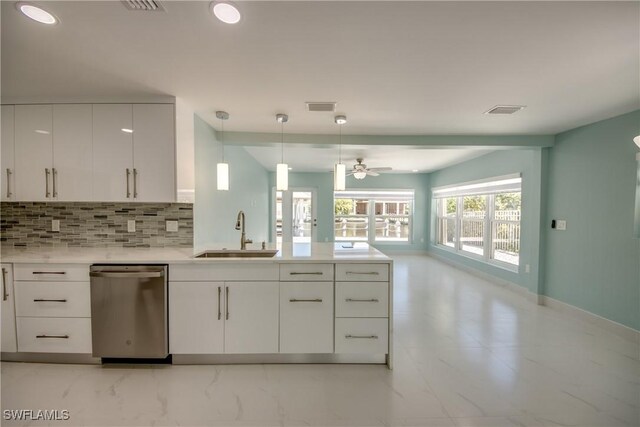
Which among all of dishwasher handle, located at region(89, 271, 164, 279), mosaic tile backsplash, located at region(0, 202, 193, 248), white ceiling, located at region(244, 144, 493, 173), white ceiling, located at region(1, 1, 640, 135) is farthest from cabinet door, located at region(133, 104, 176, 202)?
white ceiling, located at region(244, 144, 493, 173)

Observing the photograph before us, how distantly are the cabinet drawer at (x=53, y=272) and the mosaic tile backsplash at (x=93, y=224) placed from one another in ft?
2.02

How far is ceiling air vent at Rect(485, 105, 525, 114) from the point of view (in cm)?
268

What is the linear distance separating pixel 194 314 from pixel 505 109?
3.47 meters

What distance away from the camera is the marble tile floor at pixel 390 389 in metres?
1.74

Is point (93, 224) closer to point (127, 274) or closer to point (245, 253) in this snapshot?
point (127, 274)

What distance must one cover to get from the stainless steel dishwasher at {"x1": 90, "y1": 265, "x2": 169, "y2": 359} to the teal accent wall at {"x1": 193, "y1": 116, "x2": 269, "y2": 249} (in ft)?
2.32

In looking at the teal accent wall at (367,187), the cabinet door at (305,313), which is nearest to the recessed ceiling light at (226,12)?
the cabinet door at (305,313)

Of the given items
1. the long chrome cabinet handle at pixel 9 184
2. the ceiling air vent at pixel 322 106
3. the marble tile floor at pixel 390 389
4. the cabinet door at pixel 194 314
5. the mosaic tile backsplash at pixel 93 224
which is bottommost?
the marble tile floor at pixel 390 389

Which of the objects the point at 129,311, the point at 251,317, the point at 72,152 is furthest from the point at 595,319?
the point at 72,152

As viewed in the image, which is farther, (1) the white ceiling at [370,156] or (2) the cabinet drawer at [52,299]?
(1) the white ceiling at [370,156]

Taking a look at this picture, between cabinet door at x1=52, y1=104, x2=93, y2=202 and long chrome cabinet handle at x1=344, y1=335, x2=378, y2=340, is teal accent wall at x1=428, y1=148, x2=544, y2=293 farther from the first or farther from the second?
cabinet door at x1=52, y1=104, x2=93, y2=202

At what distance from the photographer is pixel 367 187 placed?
313 inches

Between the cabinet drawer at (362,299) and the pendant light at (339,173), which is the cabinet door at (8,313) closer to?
the cabinet drawer at (362,299)

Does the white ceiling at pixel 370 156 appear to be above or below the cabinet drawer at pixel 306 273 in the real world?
above
